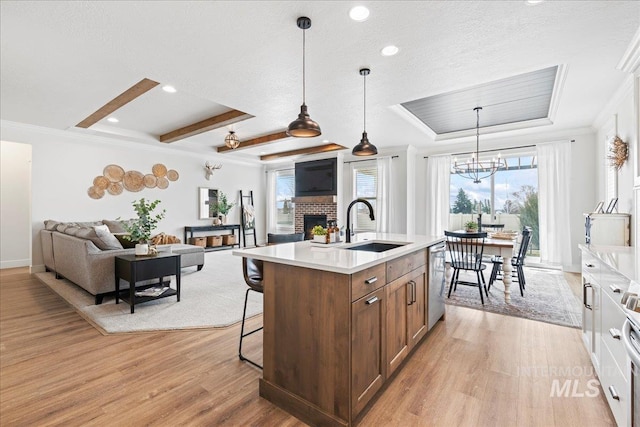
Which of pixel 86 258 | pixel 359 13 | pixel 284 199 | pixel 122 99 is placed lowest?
pixel 86 258

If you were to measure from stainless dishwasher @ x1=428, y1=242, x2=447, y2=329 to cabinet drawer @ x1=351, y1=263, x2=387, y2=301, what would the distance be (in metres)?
1.04

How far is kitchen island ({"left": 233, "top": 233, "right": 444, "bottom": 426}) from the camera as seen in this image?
1.54m

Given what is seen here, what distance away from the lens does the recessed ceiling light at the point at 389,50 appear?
2.54m

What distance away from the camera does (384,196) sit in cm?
700

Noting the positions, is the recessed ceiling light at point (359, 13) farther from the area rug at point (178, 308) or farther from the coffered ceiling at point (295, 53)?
the area rug at point (178, 308)

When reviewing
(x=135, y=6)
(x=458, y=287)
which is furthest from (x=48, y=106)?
(x=458, y=287)

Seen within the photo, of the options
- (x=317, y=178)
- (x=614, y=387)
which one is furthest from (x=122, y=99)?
(x=614, y=387)

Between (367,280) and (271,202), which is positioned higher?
(271,202)

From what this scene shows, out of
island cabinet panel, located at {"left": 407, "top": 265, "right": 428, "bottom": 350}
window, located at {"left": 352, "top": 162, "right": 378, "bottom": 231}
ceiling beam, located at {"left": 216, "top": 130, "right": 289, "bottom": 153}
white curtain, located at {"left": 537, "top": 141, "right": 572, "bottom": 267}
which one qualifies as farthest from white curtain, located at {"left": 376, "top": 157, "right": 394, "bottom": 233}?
island cabinet panel, located at {"left": 407, "top": 265, "right": 428, "bottom": 350}

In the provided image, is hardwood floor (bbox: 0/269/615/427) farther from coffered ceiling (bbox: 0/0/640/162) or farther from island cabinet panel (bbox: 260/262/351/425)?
coffered ceiling (bbox: 0/0/640/162)

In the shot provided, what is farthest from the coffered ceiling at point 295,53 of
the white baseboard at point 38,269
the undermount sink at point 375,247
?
the white baseboard at point 38,269

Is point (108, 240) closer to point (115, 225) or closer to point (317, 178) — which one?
point (115, 225)

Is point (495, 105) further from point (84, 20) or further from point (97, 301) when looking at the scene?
point (97, 301)

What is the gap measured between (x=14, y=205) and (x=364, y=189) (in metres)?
7.58
